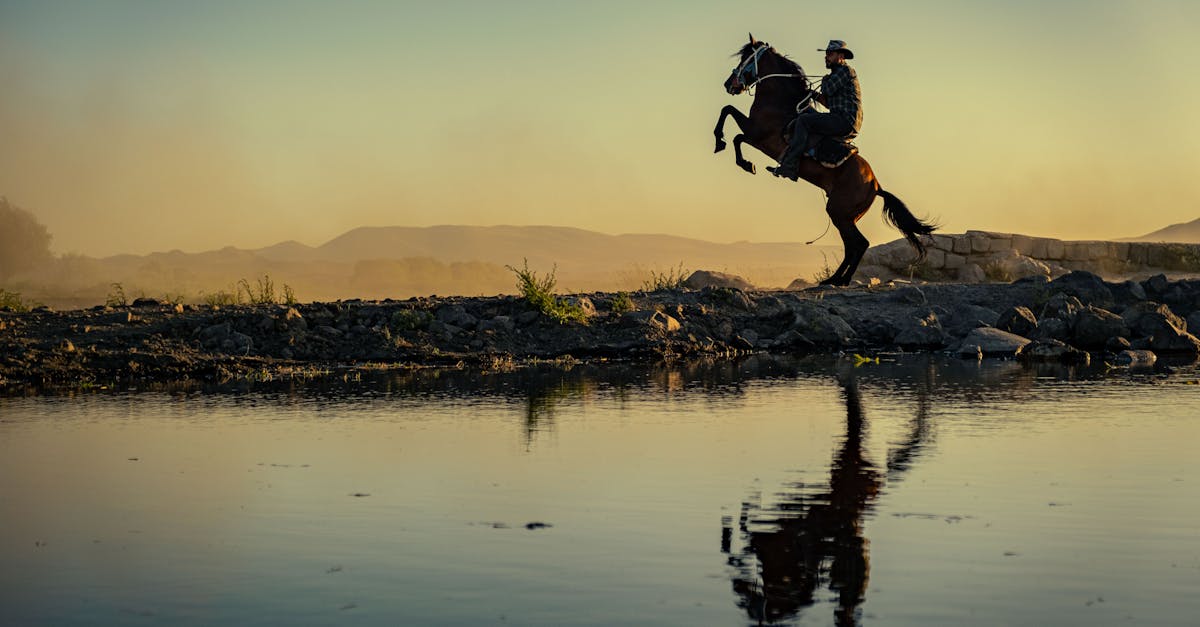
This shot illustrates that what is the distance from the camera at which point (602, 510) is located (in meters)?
8.31

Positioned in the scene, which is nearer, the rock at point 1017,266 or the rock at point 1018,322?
the rock at point 1018,322

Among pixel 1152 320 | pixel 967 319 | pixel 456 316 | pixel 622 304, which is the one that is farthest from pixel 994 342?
pixel 456 316

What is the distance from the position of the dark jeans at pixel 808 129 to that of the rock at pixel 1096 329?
14.8 feet

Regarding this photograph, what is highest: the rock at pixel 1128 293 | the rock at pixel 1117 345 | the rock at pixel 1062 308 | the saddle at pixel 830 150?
the saddle at pixel 830 150

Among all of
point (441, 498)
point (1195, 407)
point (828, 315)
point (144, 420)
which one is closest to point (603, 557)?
point (441, 498)

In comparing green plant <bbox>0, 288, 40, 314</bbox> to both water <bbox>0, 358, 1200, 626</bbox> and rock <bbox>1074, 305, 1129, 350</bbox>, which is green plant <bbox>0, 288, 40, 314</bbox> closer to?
water <bbox>0, 358, 1200, 626</bbox>

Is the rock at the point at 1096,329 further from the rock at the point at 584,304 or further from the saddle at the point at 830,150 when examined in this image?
the rock at the point at 584,304

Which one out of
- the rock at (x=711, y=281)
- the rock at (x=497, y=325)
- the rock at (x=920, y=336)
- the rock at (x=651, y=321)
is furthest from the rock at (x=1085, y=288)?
the rock at (x=497, y=325)

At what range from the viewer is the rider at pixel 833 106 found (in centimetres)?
2225

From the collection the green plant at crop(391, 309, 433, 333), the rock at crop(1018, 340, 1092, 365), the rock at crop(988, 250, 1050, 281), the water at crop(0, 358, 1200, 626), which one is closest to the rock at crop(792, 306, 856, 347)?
the rock at crop(1018, 340, 1092, 365)

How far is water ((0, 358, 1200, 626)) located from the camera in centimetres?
625

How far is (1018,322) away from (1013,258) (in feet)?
30.3

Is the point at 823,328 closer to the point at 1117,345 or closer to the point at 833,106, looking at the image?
the point at 833,106

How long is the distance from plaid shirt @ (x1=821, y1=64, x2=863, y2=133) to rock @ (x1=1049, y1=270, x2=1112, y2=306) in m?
4.85
